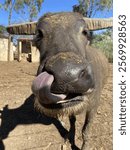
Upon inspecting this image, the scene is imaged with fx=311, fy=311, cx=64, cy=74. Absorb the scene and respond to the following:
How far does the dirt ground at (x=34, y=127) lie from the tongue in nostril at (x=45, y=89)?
2821 mm

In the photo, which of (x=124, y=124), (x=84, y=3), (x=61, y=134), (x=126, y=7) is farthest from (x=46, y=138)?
(x=84, y=3)

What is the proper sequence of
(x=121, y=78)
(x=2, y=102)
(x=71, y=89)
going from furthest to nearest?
(x=2, y=102) → (x=71, y=89) → (x=121, y=78)

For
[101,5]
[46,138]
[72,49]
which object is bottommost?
[46,138]

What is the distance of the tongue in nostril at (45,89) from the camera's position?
125 inches

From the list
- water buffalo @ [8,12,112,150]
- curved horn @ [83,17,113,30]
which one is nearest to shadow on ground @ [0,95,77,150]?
curved horn @ [83,17,113,30]

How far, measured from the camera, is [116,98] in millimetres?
2986

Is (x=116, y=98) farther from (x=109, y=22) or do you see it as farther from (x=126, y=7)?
(x=109, y=22)

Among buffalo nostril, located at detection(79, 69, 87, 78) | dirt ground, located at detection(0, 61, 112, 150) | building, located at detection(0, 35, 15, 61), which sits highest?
building, located at detection(0, 35, 15, 61)

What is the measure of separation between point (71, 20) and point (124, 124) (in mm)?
1900

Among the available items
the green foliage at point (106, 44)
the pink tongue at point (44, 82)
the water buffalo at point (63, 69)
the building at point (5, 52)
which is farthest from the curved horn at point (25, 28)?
the building at point (5, 52)

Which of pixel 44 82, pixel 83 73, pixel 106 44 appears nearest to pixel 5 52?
pixel 106 44

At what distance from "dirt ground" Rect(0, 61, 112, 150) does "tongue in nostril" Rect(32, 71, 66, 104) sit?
9.26 feet

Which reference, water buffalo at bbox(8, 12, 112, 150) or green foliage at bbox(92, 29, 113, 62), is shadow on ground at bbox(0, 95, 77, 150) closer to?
water buffalo at bbox(8, 12, 112, 150)

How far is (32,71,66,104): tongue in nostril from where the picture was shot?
319cm
